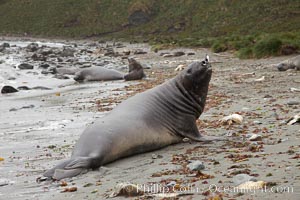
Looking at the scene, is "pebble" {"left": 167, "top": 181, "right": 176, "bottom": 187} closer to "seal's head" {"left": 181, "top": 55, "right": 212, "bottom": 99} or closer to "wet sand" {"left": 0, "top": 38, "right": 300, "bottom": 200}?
"wet sand" {"left": 0, "top": 38, "right": 300, "bottom": 200}

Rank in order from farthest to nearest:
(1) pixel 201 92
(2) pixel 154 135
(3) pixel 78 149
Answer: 1. (1) pixel 201 92
2. (2) pixel 154 135
3. (3) pixel 78 149

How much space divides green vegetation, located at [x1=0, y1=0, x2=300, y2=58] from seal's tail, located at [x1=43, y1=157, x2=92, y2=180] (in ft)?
71.0

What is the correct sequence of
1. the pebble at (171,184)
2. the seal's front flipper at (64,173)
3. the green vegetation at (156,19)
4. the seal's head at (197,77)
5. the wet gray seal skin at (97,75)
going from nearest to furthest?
the pebble at (171,184)
the seal's front flipper at (64,173)
the seal's head at (197,77)
the wet gray seal skin at (97,75)
the green vegetation at (156,19)

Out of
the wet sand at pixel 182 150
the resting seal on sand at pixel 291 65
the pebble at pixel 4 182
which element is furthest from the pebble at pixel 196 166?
the resting seal on sand at pixel 291 65

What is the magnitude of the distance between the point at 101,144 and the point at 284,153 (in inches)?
78.2

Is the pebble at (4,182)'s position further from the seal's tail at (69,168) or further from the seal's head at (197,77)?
the seal's head at (197,77)

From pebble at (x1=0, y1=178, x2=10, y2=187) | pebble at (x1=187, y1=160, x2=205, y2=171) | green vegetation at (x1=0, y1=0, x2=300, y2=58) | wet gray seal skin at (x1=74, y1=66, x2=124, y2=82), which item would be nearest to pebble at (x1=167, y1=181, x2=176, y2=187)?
pebble at (x1=187, y1=160, x2=205, y2=171)

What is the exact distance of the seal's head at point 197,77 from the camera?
7.27 m

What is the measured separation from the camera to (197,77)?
734 cm

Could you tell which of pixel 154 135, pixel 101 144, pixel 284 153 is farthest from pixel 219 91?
pixel 284 153

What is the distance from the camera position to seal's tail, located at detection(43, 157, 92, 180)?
→ 17.9 feet

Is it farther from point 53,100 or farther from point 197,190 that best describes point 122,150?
point 53,100

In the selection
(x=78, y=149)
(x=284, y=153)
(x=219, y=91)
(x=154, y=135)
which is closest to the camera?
(x=284, y=153)

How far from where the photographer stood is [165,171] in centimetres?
512
